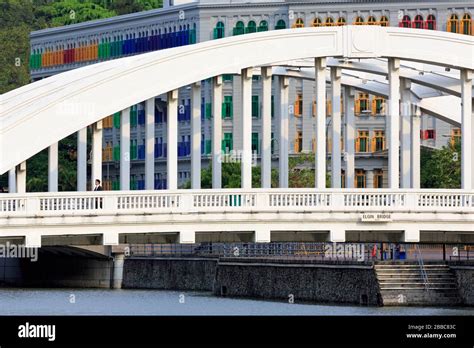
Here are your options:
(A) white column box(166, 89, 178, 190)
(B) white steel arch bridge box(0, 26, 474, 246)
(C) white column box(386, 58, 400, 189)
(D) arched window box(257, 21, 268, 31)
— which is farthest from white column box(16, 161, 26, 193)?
(D) arched window box(257, 21, 268, 31)

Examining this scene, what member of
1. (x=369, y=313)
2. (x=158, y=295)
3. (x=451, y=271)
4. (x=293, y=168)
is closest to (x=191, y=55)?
(x=369, y=313)

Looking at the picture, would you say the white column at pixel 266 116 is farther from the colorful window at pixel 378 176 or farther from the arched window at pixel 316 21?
the arched window at pixel 316 21

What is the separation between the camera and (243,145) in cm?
8400

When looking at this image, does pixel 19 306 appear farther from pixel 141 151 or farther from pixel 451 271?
pixel 141 151

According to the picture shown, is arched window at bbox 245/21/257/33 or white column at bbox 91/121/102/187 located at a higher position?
arched window at bbox 245/21/257/33

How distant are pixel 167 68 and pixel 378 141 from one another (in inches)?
2572

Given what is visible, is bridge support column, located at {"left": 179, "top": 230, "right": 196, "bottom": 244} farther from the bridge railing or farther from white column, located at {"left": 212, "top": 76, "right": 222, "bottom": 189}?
white column, located at {"left": 212, "top": 76, "right": 222, "bottom": 189}

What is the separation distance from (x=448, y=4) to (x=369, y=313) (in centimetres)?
5471

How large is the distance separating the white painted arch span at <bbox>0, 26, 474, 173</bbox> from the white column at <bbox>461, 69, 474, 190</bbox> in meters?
0.49

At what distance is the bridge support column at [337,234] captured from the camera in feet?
259

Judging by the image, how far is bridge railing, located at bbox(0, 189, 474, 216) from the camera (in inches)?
2992

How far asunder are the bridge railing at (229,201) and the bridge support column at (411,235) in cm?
60

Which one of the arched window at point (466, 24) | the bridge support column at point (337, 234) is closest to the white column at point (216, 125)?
the bridge support column at point (337, 234)
